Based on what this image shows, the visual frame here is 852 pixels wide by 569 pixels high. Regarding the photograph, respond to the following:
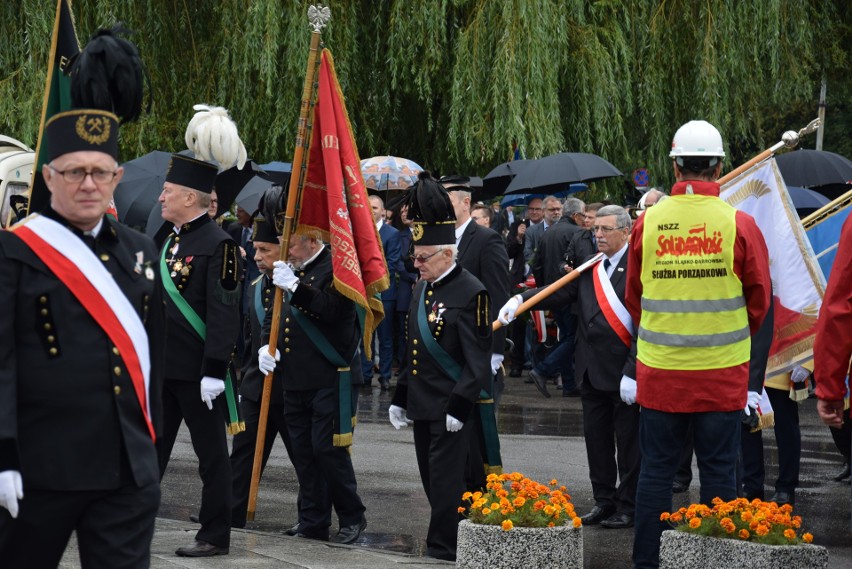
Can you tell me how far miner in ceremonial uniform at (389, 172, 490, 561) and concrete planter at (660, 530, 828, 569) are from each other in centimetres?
149

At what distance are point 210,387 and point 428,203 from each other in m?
1.55

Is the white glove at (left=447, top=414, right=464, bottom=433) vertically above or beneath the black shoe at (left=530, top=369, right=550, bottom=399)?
beneath

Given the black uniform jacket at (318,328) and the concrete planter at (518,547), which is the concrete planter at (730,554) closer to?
the concrete planter at (518,547)

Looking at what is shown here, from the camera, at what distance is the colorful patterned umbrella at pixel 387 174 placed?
16.8 m

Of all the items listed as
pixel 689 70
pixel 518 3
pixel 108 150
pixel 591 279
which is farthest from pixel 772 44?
pixel 108 150

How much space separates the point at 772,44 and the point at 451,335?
464 inches

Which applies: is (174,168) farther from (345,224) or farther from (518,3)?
(518,3)

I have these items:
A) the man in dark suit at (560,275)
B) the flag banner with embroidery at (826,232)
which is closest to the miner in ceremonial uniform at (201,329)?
the flag banner with embroidery at (826,232)

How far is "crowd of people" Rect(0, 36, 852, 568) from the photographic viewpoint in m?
4.47

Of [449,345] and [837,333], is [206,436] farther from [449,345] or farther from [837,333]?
[837,333]

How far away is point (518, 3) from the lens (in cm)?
1709

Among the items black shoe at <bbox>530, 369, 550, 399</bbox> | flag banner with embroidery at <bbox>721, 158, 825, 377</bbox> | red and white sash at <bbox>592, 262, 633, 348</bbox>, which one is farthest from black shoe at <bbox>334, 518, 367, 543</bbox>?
black shoe at <bbox>530, 369, 550, 399</bbox>

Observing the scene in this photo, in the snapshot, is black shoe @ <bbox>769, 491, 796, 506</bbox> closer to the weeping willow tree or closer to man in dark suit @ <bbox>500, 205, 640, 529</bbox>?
man in dark suit @ <bbox>500, 205, 640, 529</bbox>

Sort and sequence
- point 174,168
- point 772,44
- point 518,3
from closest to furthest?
point 174,168 < point 518,3 < point 772,44
